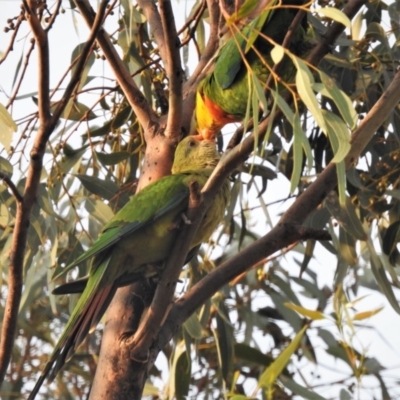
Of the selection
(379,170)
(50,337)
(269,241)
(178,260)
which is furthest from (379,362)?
(50,337)

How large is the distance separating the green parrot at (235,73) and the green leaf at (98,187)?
0.36 meters

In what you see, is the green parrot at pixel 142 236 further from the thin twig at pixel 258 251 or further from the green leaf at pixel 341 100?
the green leaf at pixel 341 100

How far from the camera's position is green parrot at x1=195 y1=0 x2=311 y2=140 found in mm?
2668

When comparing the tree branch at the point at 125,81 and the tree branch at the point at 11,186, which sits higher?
the tree branch at the point at 125,81

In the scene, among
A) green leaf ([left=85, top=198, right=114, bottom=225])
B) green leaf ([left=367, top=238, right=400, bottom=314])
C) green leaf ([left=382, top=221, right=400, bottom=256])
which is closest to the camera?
green leaf ([left=367, top=238, right=400, bottom=314])

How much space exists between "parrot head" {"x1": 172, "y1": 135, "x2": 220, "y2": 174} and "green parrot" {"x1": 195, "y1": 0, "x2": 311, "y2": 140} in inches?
2.4

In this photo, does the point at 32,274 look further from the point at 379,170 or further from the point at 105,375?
the point at 379,170

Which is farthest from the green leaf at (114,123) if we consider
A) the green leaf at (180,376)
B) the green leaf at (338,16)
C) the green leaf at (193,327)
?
the green leaf at (338,16)

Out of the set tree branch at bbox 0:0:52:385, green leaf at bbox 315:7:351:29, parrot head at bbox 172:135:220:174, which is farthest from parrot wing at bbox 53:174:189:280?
green leaf at bbox 315:7:351:29

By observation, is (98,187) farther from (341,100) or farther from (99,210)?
(341,100)

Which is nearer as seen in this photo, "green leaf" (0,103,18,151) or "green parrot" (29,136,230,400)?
"green leaf" (0,103,18,151)

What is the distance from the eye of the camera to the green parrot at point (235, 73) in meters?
2.67

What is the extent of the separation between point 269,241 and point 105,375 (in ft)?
1.75

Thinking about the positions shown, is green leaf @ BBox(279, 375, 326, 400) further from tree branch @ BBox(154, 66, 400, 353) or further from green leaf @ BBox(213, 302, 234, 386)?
green leaf @ BBox(213, 302, 234, 386)
